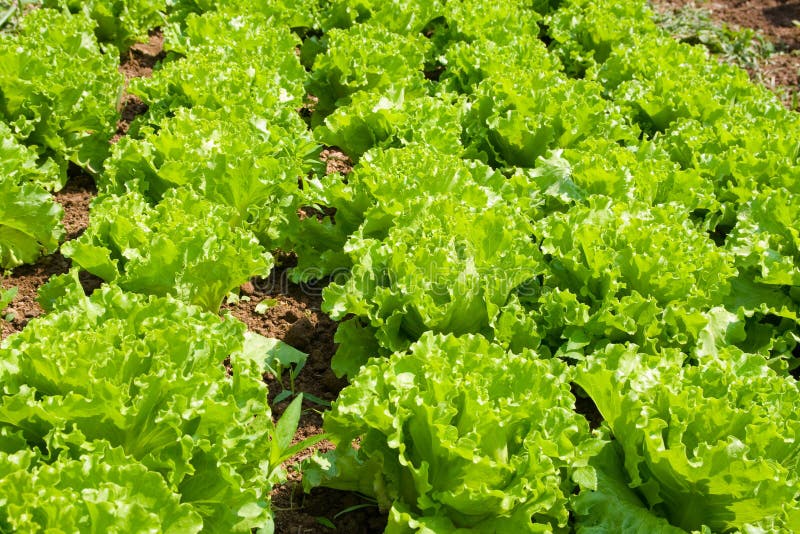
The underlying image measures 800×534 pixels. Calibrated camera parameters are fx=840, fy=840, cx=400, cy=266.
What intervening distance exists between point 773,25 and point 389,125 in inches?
327

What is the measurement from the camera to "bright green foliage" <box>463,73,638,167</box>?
263 inches

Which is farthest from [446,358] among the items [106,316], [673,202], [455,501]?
[673,202]

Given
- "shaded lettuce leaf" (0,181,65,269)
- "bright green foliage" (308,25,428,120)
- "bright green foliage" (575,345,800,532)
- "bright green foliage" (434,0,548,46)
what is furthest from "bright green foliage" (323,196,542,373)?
"bright green foliage" (434,0,548,46)

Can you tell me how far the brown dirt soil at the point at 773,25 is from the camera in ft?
33.7

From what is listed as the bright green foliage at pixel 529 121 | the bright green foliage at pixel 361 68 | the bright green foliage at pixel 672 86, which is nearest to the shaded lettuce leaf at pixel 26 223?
the bright green foliage at pixel 361 68

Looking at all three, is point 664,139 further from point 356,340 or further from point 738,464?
point 738,464

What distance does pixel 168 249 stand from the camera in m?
4.68

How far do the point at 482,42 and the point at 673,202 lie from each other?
10.8 feet

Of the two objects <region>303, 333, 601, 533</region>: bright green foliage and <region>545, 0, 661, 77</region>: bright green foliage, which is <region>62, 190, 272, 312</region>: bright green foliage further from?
<region>545, 0, 661, 77</region>: bright green foliage

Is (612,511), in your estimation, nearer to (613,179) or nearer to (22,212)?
(613,179)

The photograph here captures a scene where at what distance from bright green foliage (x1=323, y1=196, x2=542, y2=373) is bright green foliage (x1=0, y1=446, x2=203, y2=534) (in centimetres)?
161

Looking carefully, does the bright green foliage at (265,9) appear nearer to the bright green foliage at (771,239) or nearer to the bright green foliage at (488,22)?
the bright green foliage at (488,22)

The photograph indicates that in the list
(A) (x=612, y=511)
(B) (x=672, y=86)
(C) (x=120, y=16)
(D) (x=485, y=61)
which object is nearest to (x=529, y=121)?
(D) (x=485, y=61)

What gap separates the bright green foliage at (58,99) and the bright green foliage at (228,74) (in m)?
0.36
